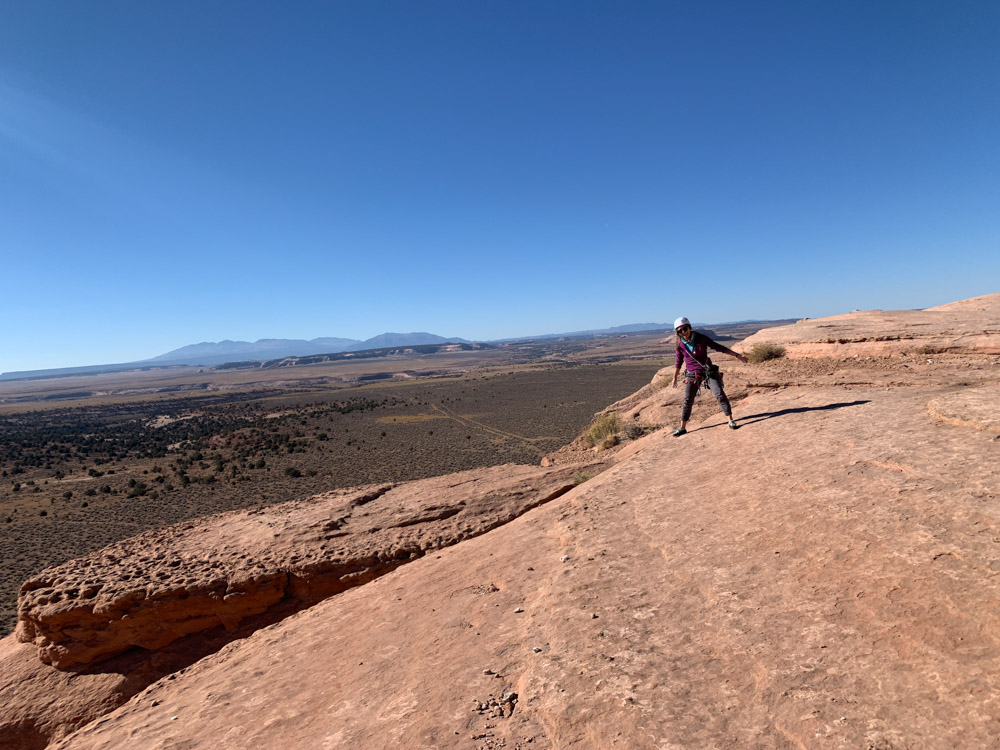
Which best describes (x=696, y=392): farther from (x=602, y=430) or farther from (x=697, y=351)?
(x=602, y=430)

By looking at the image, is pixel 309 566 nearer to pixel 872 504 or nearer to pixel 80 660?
pixel 80 660

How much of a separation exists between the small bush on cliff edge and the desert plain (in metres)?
3.69

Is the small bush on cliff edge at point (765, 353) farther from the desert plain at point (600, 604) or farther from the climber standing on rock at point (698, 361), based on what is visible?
the climber standing on rock at point (698, 361)

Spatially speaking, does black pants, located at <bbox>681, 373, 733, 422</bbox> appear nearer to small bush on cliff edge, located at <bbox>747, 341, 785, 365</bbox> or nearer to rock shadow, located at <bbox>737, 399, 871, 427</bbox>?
rock shadow, located at <bbox>737, 399, 871, 427</bbox>

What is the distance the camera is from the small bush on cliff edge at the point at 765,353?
13.4 m

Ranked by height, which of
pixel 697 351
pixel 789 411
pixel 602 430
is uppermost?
pixel 697 351

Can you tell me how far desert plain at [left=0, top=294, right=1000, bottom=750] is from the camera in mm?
2883

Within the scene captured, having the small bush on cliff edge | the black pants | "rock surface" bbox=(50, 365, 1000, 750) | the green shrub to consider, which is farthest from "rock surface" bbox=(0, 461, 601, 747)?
the small bush on cliff edge

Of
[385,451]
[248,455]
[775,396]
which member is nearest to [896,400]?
[775,396]

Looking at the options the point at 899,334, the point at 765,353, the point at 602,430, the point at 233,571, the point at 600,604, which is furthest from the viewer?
the point at 765,353

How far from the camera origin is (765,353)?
13.4m

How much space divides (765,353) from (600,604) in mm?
11382

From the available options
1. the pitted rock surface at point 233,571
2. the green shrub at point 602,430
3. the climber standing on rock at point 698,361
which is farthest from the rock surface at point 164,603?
the green shrub at point 602,430

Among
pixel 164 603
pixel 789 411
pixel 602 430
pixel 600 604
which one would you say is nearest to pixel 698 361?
pixel 789 411
